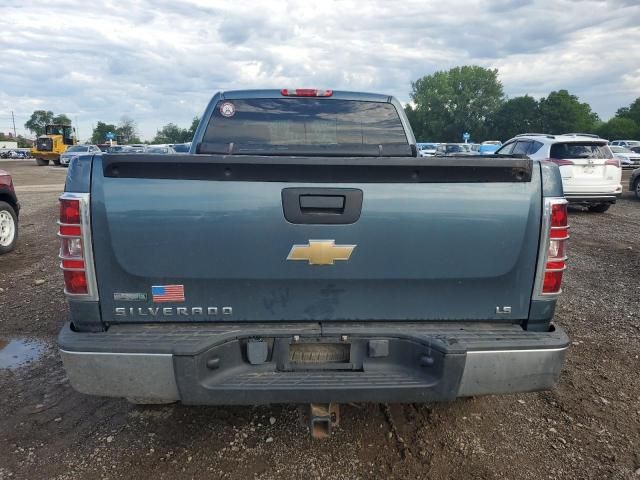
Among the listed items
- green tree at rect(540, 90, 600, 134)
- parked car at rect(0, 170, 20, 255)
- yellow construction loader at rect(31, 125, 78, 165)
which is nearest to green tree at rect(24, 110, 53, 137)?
yellow construction loader at rect(31, 125, 78, 165)

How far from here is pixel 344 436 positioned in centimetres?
315

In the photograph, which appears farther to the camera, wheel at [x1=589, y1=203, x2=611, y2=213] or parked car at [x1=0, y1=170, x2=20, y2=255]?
wheel at [x1=589, y1=203, x2=611, y2=213]

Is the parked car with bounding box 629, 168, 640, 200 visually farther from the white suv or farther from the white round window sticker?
the white round window sticker

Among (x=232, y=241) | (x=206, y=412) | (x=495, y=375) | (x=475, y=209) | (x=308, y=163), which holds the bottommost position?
(x=206, y=412)

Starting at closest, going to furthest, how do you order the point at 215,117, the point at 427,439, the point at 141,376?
the point at 141,376, the point at 427,439, the point at 215,117

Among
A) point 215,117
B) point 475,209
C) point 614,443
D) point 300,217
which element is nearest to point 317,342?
point 300,217

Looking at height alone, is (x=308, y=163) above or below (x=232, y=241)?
above

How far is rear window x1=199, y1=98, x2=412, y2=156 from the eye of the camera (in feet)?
13.1

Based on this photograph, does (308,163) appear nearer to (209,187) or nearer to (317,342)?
(209,187)

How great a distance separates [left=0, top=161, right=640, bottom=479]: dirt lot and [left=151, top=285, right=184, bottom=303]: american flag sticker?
1.03 m

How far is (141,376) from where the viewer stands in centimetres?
242

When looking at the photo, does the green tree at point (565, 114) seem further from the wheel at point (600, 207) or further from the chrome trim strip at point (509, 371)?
the chrome trim strip at point (509, 371)

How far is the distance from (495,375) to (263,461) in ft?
4.63

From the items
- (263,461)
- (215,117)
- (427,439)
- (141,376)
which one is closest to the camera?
(141,376)
